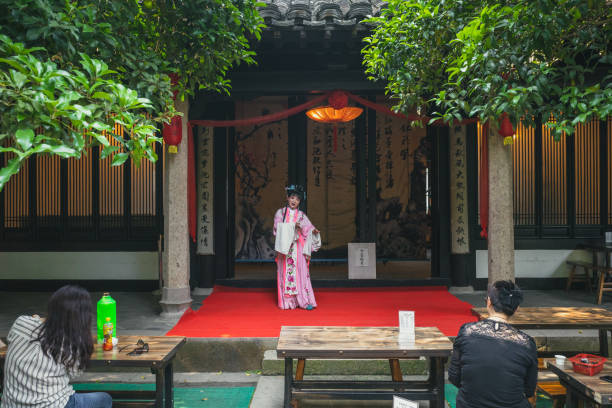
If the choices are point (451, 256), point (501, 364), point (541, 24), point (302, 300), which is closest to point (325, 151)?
point (451, 256)

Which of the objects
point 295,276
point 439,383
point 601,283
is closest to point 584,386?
point 439,383

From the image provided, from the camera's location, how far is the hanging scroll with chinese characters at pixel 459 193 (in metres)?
7.47

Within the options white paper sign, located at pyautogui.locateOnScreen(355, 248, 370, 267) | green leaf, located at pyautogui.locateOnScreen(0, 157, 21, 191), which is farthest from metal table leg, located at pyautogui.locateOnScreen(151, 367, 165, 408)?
white paper sign, located at pyautogui.locateOnScreen(355, 248, 370, 267)

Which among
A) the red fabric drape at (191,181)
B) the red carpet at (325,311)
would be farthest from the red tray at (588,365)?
the red fabric drape at (191,181)

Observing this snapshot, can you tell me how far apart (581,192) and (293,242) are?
17.2 ft

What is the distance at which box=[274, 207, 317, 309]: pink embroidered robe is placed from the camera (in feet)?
21.0

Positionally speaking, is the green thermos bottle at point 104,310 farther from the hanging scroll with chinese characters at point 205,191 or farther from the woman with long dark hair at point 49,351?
the hanging scroll with chinese characters at point 205,191

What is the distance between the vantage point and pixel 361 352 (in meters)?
3.21

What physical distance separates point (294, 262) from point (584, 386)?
13.8 feet

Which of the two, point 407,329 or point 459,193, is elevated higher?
point 459,193

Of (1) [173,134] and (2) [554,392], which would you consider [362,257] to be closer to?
(1) [173,134]

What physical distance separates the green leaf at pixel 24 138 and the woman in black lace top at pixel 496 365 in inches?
102

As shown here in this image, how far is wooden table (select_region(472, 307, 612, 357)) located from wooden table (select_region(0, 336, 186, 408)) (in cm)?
284

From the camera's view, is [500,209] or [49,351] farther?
[500,209]
